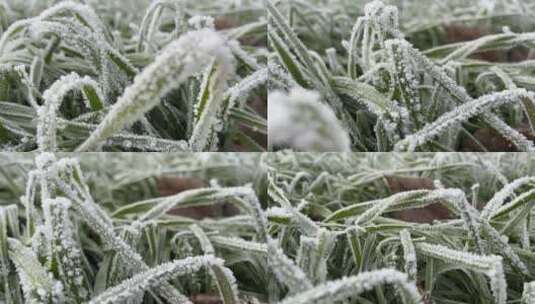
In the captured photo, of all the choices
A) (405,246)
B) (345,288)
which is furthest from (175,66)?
(405,246)

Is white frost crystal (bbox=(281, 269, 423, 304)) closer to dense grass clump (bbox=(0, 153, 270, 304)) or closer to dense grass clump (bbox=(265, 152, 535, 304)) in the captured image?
dense grass clump (bbox=(265, 152, 535, 304))

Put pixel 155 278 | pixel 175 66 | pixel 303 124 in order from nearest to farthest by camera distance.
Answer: pixel 175 66 → pixel 155 278 → pixel 303 124

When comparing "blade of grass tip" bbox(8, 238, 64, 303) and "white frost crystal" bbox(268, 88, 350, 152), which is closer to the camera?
"blade of grass tip" bbox(8, 238, 64, 303)

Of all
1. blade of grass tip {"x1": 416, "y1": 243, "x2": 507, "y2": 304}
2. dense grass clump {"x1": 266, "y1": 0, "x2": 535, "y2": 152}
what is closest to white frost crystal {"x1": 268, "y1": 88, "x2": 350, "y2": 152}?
dense grass clump {"x1": 266, "y1": 0, "x2": 535, "y2": 152}

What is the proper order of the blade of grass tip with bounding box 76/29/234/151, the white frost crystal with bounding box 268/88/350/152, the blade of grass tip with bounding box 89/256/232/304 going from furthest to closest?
the white frost crystal with bounding box 268/88/350/152
the blade of grass tip with bounding box 89/256/232/304
the blade of grass tip with bounding box 76/29/234/151

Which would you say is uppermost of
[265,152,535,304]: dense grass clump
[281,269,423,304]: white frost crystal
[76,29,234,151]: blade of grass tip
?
[76,29,234,151]: blade of grass tip

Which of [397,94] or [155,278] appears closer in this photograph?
[155,278]

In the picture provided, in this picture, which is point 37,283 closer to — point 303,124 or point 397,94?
point 303,124

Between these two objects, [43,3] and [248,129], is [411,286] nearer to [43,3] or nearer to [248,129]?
[248,129]

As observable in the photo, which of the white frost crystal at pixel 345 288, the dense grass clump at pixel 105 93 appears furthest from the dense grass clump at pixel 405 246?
the dense grass clump at pixel 105 93
